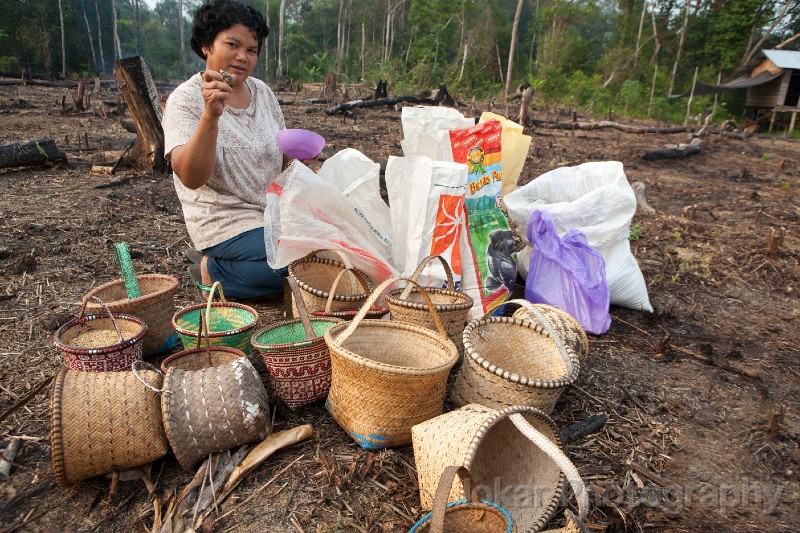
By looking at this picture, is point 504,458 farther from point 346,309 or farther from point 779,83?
point 779,83

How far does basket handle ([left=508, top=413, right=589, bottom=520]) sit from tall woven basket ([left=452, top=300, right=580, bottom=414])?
0.32 metres

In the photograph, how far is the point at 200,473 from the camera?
1.45 metres

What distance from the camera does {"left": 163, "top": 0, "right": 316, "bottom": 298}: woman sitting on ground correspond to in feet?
6.94

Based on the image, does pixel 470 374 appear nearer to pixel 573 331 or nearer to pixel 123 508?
pixel 573 331

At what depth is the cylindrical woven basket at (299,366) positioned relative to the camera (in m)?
1.69

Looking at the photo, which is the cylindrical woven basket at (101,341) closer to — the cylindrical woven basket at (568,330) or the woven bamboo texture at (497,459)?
the woven bamboo texture at (497,459)

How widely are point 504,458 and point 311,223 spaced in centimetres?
125

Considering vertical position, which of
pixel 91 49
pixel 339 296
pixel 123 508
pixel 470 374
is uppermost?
pixel 91 49

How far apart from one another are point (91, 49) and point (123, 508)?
32.3m

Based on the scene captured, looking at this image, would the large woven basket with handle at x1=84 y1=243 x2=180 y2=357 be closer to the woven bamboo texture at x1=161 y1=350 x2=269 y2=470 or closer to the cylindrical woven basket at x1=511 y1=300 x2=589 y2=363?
the woven bamboo texture at x1=161 y1=350 x2=269 y2=470

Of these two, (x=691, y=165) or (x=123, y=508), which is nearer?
(x=123, y=508)

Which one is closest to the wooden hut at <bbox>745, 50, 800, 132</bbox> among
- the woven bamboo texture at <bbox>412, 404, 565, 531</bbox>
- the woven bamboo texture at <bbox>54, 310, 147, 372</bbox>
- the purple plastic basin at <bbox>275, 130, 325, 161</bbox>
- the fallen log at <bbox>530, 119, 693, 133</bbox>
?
the fallen log at <bbox>530, 119, 693, 133</bbox>

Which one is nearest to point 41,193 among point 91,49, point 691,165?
point 691,165

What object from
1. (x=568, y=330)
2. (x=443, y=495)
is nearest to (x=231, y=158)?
(x=568, y=330)
